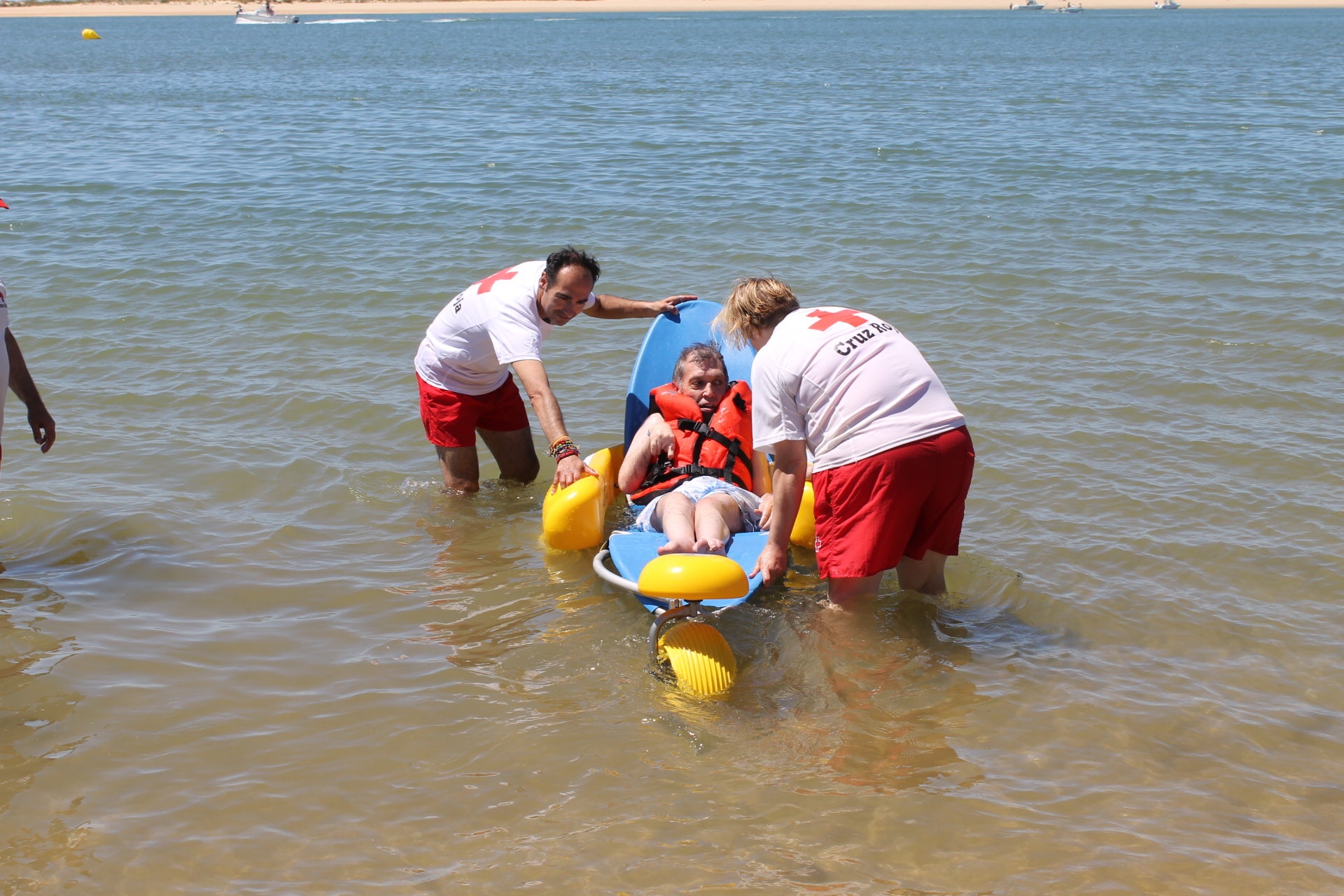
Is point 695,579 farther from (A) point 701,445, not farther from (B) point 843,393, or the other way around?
(A) point 701,445

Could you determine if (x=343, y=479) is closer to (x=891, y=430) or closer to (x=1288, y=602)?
(x=891, y=430)

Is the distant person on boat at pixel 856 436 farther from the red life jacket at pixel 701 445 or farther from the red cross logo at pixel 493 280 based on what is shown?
the red cross logo at pixel 493 280

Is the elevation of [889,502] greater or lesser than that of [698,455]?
greater

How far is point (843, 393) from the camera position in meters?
3.94

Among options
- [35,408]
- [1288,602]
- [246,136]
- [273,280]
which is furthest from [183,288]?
[246,136]

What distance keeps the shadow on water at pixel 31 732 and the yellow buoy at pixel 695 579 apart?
6.35 ft

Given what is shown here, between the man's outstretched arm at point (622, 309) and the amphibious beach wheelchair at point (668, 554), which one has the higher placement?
the man's outstretched arm at point (622, 309)

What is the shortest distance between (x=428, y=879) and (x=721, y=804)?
0.90 meters

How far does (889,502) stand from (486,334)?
2307 mm

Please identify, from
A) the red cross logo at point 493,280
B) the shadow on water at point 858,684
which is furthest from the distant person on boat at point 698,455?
the red cross logo at point 493,280

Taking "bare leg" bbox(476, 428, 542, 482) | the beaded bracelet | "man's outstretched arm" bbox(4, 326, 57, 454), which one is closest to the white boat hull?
"bare leg" bbox(476, 428, 542, 482)

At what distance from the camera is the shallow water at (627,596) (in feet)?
11.0

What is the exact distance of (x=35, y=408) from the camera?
477cm

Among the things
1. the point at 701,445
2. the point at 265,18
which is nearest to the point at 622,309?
the point at 701,445
